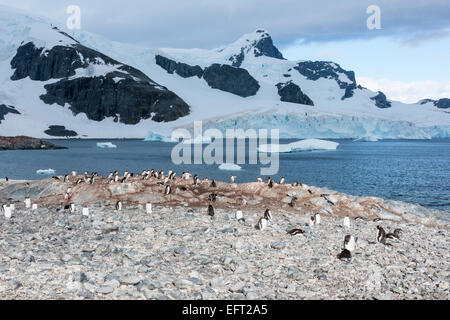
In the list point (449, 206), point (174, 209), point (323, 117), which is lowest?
point (449, 206)

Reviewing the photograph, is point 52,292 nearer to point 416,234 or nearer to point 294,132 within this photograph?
point 416,234

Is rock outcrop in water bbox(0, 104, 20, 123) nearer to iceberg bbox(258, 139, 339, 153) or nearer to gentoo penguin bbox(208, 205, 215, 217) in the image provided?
iceberg bbox(258, 139, 339, 153)

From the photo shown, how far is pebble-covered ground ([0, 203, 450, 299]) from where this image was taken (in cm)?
1009

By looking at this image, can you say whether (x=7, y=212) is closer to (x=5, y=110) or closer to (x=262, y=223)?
(x=262, y=223)

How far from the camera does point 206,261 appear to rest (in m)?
12.2

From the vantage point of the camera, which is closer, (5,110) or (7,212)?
(7,212)

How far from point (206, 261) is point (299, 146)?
83.2m

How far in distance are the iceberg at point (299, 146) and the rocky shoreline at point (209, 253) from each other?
211 feet

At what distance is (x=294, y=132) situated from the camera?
137 meters

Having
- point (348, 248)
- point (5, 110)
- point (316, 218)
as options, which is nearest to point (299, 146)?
point (316, 218)

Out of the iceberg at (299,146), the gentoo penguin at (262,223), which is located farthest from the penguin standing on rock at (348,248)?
the iceberg at (299,146)

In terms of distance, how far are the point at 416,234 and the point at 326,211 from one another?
449 cm

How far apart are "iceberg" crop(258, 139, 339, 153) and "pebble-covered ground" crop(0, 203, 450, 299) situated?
6866 cm
